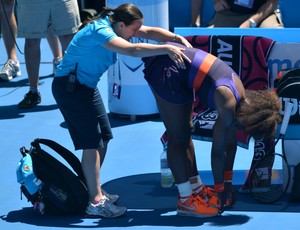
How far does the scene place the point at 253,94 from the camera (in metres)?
4.73

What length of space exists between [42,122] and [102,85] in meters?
1.32

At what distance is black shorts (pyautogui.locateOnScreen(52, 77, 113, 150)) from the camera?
485 centimetres

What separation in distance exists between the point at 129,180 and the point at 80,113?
3.21 feet

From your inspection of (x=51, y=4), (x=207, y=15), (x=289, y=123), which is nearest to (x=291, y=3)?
(x=207, y=15)

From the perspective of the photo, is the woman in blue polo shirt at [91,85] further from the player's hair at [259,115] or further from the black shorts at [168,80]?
the player's hair at [259,115]

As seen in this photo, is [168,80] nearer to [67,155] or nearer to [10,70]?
[67,155]

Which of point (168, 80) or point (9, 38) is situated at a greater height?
point (168, 80)

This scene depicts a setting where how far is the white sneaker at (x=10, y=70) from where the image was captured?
844 cm

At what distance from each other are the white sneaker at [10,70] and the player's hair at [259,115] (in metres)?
4.33

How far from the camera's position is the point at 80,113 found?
4859mm

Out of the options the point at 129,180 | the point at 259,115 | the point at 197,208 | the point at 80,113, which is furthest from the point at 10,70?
the point at 259,115

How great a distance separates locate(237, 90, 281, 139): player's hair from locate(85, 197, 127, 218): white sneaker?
1.01 meters

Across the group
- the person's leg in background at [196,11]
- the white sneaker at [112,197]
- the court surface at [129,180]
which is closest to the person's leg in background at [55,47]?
the court surface at [129,180]

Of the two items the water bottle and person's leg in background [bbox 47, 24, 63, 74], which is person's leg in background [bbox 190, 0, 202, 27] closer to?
person's leg in background [bbox 47, 24, 63, 74]
